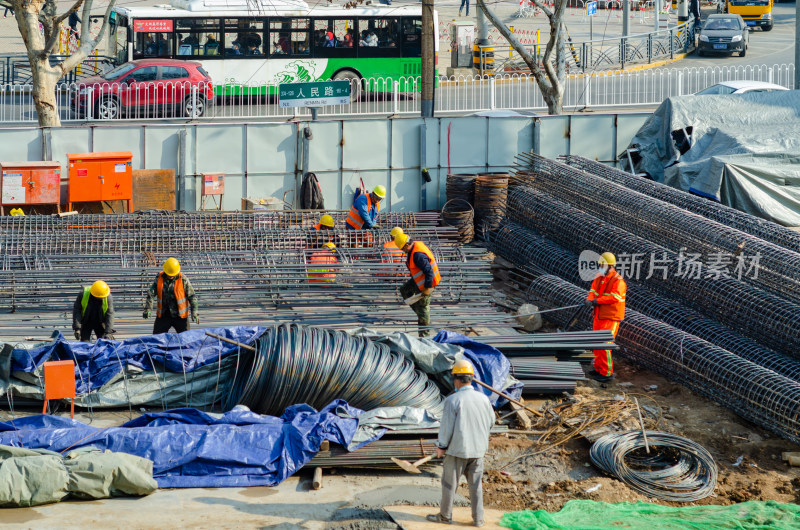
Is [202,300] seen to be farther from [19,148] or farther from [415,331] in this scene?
[19,148]

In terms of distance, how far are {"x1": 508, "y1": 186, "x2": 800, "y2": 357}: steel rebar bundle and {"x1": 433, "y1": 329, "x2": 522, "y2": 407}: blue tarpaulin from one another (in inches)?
126

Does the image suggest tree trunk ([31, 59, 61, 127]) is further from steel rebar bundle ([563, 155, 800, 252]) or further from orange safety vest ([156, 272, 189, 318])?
steel rebar bundle ([563, 155, 800, 252])

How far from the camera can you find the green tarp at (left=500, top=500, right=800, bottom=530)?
27.1ft

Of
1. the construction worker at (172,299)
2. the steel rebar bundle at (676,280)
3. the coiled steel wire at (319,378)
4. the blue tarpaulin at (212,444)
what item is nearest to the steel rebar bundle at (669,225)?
the steel rebar bundle at (676,280)

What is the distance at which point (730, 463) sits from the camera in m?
9.81

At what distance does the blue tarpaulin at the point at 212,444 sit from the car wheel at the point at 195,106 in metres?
15.4

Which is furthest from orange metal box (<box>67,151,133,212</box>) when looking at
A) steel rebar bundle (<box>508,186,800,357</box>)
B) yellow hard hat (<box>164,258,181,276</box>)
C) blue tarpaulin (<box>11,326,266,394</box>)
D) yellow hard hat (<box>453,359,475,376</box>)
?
yellow hard hat (<box>453,359,475,376</box>)

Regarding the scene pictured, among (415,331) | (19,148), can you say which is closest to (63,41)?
(19,148)

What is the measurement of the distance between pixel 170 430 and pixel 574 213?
28.1 ft

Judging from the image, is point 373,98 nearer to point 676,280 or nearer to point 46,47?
point 46,47

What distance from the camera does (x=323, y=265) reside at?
46.2 feet

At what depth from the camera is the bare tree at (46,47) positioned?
733 inches

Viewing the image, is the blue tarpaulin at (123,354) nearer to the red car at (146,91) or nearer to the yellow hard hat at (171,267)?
the yellow hard hat at (171,267)

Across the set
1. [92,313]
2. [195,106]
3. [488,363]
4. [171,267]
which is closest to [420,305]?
[488,363]
